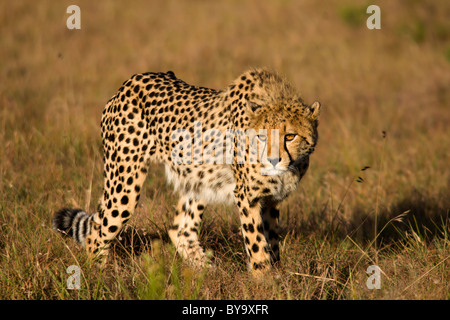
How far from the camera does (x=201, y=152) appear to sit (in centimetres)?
383

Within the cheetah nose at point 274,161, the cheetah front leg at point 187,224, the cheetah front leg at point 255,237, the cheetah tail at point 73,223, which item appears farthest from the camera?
the cheetah front leg at point 187,224

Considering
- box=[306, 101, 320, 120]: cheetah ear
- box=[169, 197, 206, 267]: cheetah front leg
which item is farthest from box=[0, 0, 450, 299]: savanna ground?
box=[306, 101, 320, 120]: cheetah ear

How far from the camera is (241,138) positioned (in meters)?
3.55

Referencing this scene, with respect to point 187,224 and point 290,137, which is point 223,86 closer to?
point 187,224

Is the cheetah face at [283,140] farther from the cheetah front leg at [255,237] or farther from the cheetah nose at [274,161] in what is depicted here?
the cheetah front leg at [255,237]

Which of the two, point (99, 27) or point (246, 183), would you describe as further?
point (99, 27)

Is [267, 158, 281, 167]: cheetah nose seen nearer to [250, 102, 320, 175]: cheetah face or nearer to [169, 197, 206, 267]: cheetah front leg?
[250, 102, 320, 175]: cheetah face

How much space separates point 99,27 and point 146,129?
6.46m

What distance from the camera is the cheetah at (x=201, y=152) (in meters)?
3.46

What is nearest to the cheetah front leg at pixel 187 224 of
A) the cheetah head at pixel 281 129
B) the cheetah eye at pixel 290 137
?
the cheetah head at pixel 281 129

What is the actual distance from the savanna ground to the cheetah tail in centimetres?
11

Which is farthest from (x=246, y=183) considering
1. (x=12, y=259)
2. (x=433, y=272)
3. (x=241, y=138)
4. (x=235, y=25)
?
(x=235, y=25)
